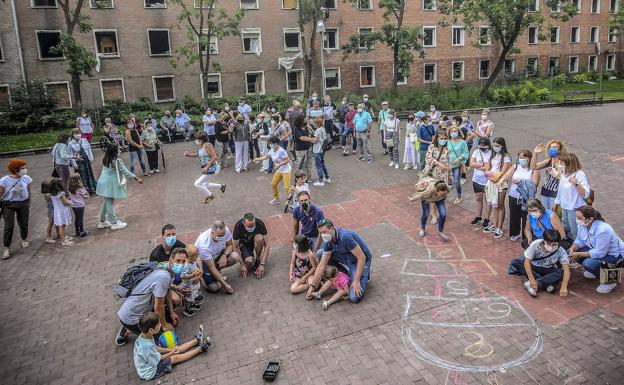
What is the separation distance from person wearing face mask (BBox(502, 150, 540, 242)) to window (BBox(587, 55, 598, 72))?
4748cm

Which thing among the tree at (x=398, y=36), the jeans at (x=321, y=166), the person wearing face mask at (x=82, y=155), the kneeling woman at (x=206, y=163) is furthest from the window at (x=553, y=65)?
the person wearing face mask at (x=82, y=155)

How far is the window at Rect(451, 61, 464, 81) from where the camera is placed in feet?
133

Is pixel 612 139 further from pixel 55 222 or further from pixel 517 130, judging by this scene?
pixel 55 222

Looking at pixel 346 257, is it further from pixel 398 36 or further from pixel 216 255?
pixel 398 36

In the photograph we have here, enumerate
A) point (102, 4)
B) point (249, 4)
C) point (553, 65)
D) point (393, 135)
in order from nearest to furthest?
point (393, 135) < point (102, 4) < point (249, 4) < point (553, 65)

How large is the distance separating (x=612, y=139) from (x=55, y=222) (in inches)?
719

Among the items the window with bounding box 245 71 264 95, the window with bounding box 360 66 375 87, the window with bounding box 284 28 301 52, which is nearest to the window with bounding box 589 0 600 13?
the window with bounding box 360 66 375 87

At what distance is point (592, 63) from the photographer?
48.0 metres

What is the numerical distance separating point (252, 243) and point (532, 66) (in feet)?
145

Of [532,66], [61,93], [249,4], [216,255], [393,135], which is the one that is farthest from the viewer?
[532,66]

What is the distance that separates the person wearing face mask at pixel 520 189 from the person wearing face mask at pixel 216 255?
195 inches

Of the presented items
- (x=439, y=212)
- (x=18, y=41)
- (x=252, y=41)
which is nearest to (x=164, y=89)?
(x=252, y=41)

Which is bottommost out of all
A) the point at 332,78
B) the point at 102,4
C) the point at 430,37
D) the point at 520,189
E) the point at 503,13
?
the point at 520,189

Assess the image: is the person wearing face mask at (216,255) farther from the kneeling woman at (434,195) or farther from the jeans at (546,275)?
Answer: the jeans at (546,275)
